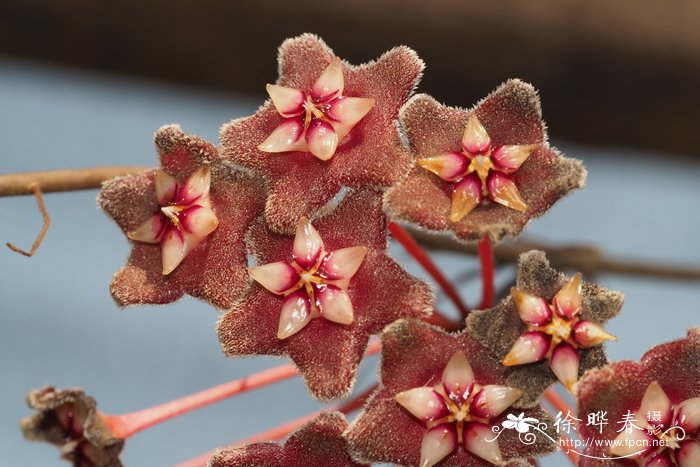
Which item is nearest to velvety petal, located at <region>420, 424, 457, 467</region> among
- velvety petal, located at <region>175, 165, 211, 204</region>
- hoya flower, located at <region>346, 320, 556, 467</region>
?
hoya flower, located at <region>346, 320, 556, 467</region>

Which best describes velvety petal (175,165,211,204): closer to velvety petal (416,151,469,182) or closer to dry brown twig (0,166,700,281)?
dry brown twig (0,166,700,281)

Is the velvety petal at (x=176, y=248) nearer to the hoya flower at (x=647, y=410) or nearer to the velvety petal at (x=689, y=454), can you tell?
the hoya flower at (x=647, y=410)

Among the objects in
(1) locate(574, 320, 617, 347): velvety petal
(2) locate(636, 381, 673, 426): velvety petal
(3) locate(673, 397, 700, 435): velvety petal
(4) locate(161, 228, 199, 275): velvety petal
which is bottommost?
(3) locate(673, 397, 700, 435): velvety petal

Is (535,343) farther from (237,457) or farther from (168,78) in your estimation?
(168,78)

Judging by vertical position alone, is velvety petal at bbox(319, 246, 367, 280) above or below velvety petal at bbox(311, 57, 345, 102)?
below

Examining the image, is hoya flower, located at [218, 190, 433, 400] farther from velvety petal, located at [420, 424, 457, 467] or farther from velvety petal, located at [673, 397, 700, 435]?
velvety petal, located at [673, 397, 700, 435]

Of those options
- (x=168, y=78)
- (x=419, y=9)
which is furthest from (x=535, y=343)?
(x=168, y=78)

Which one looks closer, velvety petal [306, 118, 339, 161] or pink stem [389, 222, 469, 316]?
velvety petal [306, 118, 339, 161]
